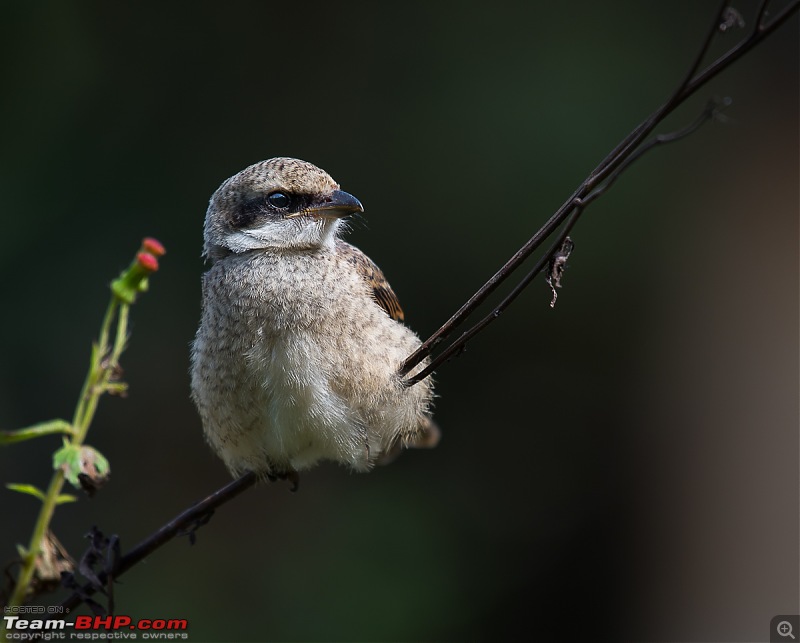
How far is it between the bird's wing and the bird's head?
0.31ft

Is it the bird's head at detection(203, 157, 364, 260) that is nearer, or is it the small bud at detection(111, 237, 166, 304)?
the small bud at detection(111, 237, 166, 304)

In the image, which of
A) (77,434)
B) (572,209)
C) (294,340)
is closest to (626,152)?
(572,209)

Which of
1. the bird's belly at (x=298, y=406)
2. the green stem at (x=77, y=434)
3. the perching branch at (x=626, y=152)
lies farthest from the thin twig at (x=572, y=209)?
the bird's belly at (x=298, y=406)

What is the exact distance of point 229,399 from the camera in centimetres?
319

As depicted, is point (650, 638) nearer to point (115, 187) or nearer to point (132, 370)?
point (132, 370)

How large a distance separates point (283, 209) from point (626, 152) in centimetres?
189

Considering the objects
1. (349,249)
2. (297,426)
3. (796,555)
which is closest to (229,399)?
(297,426)

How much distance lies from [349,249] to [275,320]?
2.01 ft

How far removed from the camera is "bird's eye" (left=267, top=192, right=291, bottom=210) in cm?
344

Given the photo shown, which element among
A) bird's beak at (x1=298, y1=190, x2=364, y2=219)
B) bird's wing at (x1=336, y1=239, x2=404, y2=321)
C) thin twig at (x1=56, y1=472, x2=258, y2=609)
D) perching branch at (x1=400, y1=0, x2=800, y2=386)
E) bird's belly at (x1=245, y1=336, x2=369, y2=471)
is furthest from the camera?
bird's wing at (x1=336, y1=239, x2=404, y2=321)

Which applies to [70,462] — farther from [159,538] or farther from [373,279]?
[373,279]

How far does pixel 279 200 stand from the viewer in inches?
136

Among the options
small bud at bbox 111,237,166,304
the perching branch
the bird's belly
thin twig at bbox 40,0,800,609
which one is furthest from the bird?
small bud at bbox 111,237,166,304

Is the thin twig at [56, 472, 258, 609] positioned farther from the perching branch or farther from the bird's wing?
the bird's wing
